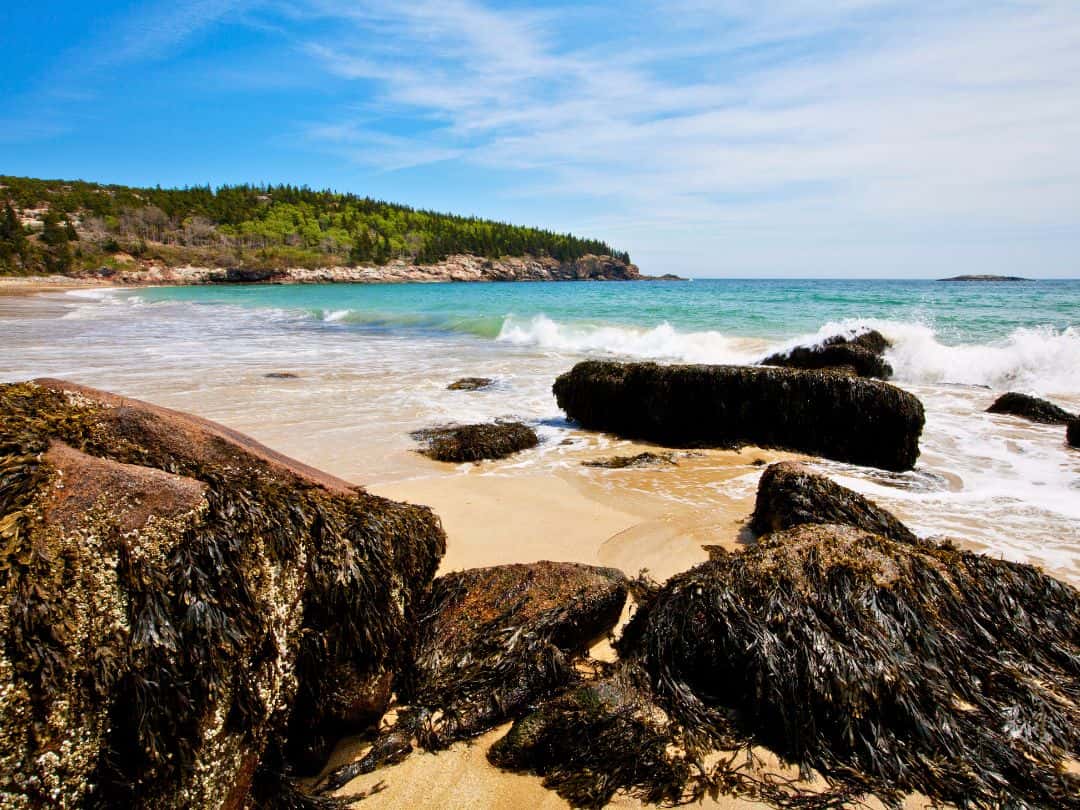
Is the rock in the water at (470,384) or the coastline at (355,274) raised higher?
the coastline at (355,274)

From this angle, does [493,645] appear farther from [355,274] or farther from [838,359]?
[355,274]

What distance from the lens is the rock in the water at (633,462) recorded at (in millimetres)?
6465

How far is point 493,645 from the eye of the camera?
2.73 metres

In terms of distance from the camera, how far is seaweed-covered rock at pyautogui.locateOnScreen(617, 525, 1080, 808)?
2.21 metres

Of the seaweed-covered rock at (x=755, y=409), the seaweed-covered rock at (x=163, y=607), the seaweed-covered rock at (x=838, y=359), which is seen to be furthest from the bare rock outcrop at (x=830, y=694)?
the seaweed-covered rock at (x=838, y=359)

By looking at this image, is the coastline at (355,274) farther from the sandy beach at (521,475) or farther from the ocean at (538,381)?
the sandy beach at (521,475)

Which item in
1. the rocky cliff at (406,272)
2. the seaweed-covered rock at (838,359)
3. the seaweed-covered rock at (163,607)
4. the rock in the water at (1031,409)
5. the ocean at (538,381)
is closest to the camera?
the seaweed-covered rock at (163,607)

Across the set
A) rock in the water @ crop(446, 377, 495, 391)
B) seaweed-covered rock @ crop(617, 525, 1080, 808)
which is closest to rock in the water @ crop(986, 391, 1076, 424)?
seaweed-covered rock @ crop(617, 525, 1080, 808)

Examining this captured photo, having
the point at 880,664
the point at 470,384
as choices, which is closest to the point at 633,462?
the point at 880,664

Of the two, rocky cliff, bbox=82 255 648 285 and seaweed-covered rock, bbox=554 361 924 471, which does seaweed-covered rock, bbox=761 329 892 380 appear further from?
rocky cliff, bbox=82 255 648 285

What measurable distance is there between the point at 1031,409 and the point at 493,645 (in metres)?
9.76

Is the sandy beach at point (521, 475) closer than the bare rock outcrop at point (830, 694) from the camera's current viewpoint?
No

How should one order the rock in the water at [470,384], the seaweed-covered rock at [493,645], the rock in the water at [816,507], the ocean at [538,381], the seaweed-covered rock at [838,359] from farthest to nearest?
1. the seaweed-covered rock at [838,359]
2. the rock in the water at [470,384]
3. the ocean at [538,381]
4. the rock in the water at [816,507]
5. the seaweed-covered rock at [493,645]

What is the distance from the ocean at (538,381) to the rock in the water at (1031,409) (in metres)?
0.31
